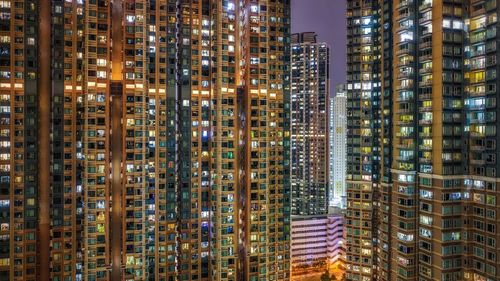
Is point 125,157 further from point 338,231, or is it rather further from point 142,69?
point 338,231

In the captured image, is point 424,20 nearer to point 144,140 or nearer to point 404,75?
point 404,75

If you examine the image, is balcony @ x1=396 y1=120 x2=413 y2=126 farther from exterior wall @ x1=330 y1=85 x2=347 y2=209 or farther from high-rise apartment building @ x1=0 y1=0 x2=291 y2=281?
exterior wall @ x1=330 y1=85 x2=347 y2=209

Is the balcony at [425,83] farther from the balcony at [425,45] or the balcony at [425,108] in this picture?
the balcony at [425,45]

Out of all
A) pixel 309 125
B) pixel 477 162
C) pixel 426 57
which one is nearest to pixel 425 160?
pixel 477 162

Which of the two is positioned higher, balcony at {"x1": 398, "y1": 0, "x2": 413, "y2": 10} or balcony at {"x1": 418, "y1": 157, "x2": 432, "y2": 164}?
balcony at {"x1": 398, "y1": 0, "x2": 413, "y2": 10}

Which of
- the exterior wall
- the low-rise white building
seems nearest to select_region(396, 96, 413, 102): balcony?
the low-rise white building
